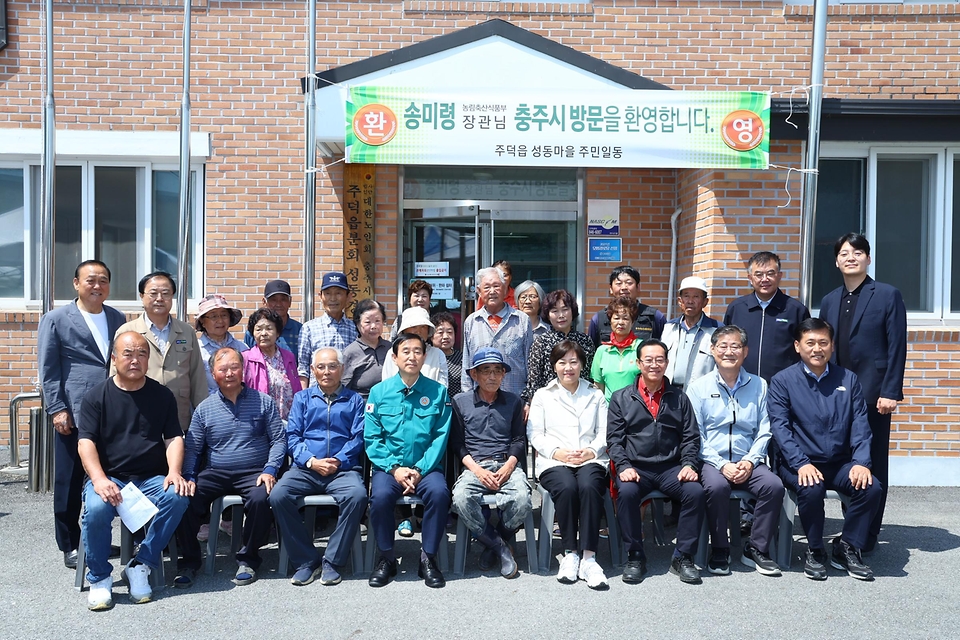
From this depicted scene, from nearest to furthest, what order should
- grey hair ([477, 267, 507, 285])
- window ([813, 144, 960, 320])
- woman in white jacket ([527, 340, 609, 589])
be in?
woman in white jacket ([527, 340, 609, 589]), grey hair ([477, 267, 507, 285]), window ([813, 144, 960, 320])

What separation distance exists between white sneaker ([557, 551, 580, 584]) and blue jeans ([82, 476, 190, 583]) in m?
2.22

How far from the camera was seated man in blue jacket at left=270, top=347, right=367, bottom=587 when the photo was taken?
15.3 ft

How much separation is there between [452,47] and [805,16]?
4025 mm

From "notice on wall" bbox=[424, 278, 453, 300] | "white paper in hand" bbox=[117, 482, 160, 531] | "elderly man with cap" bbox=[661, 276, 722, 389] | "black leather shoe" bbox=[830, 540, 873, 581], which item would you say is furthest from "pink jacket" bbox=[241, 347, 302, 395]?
"black leather shoe" bbox=[830, 540, 873, 581]

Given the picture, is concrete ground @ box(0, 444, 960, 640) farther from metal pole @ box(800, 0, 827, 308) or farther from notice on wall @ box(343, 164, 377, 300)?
notice on wall @ box(343, 164, 377, 300)

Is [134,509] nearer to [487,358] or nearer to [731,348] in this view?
[487,358]

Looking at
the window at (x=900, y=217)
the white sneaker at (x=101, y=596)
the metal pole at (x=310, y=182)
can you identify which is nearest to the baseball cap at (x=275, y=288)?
the metal pole at (x=310, y=182)

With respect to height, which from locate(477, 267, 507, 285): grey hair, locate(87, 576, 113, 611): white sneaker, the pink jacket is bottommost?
locate(87, 576, 113, 611): white sneaker

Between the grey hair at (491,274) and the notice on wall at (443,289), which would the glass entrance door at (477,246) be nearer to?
the notice on wall at (443,289)

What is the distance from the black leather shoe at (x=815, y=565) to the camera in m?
→ 4.72

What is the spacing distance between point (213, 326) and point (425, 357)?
1.49 meters

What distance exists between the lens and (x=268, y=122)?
805cm

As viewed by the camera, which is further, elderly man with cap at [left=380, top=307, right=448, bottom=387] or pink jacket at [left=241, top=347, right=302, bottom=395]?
elderly man with cap at [left=380, top=307, right=448, bottom=387]

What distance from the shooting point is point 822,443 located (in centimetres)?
503
